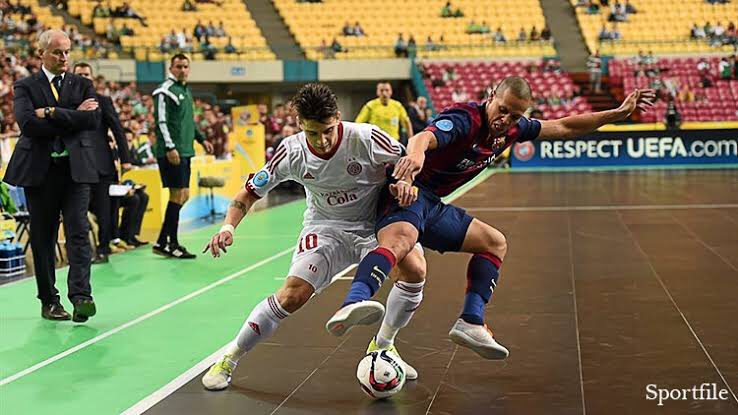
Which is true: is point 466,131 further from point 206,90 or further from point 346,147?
point 206,90

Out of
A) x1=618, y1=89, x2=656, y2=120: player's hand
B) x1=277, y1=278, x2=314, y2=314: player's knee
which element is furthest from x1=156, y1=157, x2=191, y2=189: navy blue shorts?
x1=618, y1=89, x2=656, y2=120: player's hand

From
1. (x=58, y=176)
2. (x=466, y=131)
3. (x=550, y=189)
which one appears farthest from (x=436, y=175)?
(x=550, y=189)

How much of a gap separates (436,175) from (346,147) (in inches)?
22.0

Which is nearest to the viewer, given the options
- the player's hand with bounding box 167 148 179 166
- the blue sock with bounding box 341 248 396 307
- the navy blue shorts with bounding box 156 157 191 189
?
the blue sock with bounding box 341 248 396 307

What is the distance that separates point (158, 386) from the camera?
18.0 ft

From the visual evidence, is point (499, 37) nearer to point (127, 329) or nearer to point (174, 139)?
point (174, 139)

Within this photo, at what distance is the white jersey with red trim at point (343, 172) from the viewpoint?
201 inches

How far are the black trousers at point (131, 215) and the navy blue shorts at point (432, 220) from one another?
752cm

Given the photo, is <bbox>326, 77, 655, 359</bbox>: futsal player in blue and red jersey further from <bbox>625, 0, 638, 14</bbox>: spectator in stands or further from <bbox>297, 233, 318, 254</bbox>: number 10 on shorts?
<bbox>625, 0, 638, 14</bbox>: spectator in stands

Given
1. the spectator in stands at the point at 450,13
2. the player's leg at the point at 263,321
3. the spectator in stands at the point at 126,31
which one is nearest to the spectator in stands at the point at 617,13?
the spectator in stands at the point at 450,13

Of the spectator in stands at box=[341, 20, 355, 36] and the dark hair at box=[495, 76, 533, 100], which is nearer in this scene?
the dark hair at box=[495, 76, 533, 100]

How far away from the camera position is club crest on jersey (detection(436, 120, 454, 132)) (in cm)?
509

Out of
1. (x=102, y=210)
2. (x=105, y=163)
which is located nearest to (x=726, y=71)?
(x=102, y=210)

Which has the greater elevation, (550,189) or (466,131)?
(466,131)
